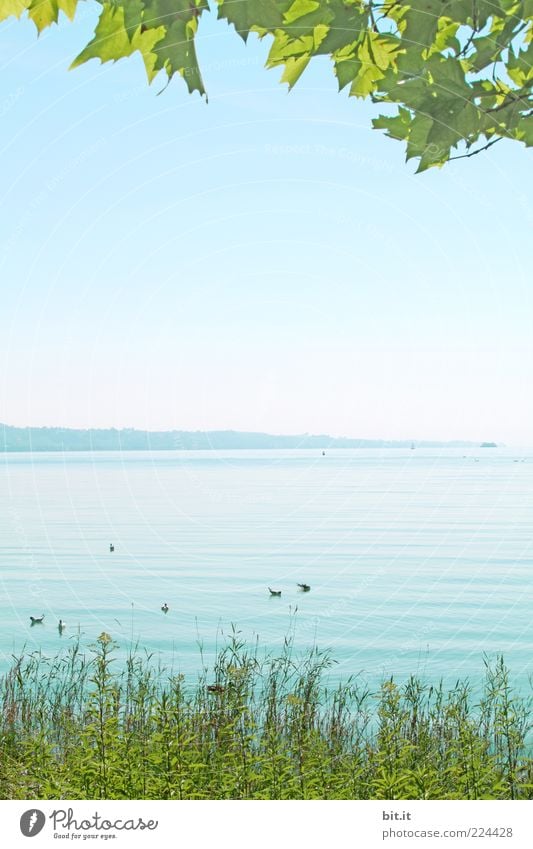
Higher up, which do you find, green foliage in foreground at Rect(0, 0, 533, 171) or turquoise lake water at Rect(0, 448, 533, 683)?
green foliage in foreground at Rect(0, 0, 533, 171)

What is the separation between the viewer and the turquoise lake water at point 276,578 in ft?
33.4

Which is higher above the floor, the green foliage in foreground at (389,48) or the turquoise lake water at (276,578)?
the green foliage in foreground at (389,48)

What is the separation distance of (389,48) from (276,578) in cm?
1244

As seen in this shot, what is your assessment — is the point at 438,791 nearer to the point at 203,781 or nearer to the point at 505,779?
the point at 505,779

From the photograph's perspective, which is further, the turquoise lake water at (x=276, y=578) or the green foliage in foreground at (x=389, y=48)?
the turquoise lake water at (x=276, y=578)

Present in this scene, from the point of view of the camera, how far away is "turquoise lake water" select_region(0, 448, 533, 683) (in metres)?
10.2

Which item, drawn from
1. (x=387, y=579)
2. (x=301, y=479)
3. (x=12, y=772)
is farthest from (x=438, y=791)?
(x=301, y=479)

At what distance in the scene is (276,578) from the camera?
47.8 feet

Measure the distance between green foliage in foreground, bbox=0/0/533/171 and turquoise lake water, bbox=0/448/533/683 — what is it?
2.84 meters

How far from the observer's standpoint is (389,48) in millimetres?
2787

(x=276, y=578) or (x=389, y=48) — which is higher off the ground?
(x=389, y=48)

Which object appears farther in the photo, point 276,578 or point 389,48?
point 276,578

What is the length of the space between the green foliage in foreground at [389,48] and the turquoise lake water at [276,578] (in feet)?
9.31
